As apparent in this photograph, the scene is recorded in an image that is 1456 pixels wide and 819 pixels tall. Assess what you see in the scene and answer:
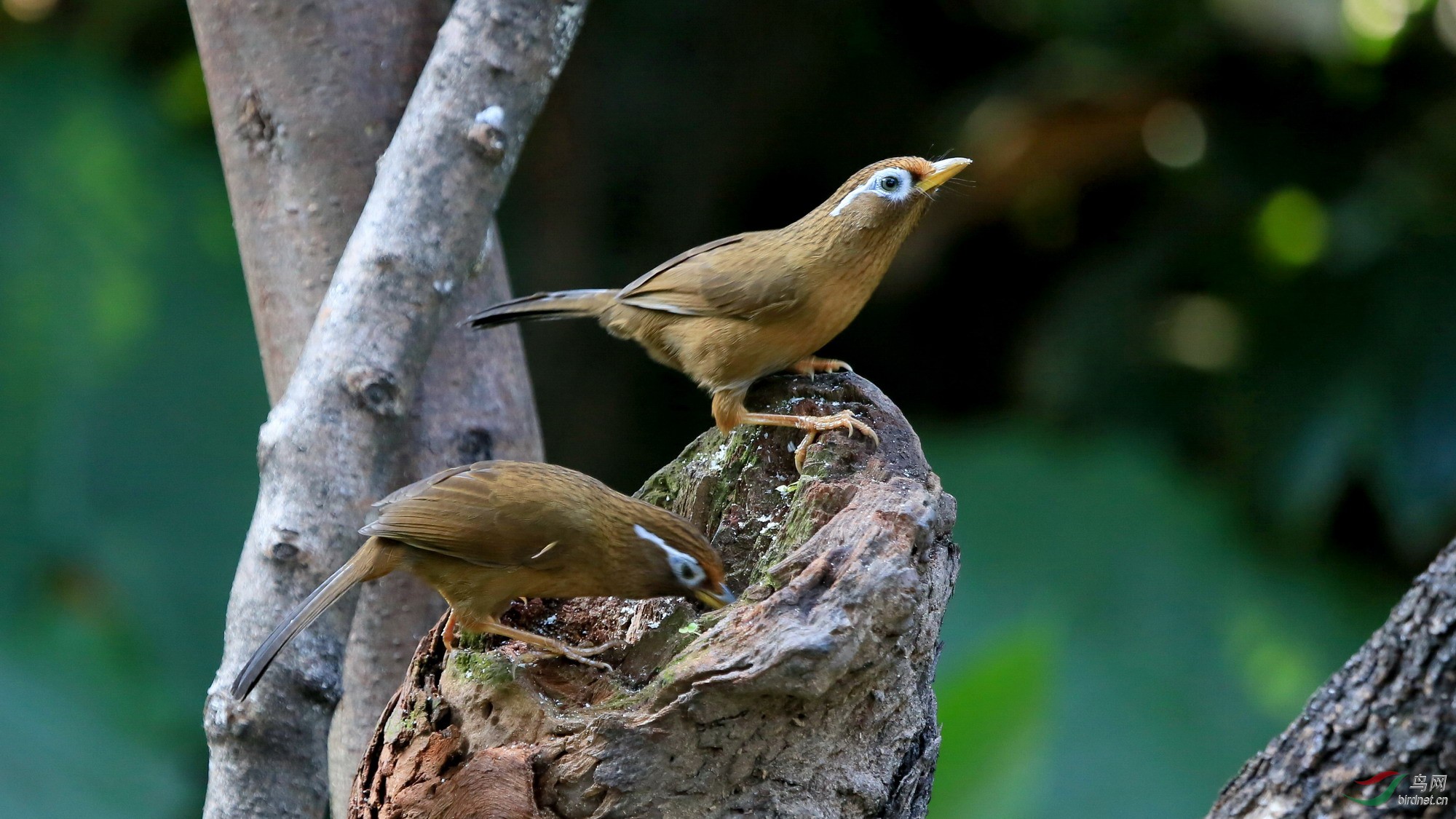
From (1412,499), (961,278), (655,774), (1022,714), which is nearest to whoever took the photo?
(655,774)

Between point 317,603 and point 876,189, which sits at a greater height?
point 876,189

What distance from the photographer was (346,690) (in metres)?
2.97

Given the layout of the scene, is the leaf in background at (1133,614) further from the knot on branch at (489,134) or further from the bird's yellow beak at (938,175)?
the knot on branch at (489,134)

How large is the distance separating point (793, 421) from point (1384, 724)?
1.12 meters

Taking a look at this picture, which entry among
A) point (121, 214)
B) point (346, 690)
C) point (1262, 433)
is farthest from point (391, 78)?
point (1262, 433)

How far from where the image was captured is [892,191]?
273 cm

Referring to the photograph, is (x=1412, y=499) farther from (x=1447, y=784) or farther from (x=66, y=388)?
(x=66, y=388)

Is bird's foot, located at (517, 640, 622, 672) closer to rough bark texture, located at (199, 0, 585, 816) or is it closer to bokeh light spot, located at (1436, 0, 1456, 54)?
rough bark texture, located at (199, 0, 585, 816)

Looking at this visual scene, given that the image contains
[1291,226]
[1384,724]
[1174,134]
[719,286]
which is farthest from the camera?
[1174,134]

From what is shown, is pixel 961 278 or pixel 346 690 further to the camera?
pixel 961 278

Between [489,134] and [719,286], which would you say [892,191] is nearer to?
[719,286]

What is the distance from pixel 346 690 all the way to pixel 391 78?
139 centimetres

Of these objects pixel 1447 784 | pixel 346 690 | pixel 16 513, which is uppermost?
pixel 16 513

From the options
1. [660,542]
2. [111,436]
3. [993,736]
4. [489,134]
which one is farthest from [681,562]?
[111,436]
